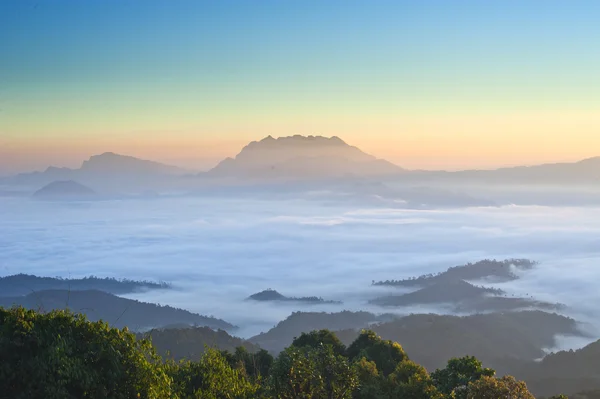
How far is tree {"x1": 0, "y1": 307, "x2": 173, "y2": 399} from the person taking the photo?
1833cm

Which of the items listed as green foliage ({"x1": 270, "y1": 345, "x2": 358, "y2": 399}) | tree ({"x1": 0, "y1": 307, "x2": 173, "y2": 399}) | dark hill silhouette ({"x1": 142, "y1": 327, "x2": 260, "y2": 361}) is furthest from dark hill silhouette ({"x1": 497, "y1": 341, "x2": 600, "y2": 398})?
tree ({"x1": 0, "y1": 307, "x2": 173, "y2": 399})

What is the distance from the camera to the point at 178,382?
26.0 m

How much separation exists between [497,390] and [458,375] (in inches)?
205

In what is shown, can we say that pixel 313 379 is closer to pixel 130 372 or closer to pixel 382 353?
pixel 130 372

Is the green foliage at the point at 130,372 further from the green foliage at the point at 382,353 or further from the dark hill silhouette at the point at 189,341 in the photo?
the dark hill silhouette at the point at 189,341

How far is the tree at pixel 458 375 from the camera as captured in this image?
96.0 ft

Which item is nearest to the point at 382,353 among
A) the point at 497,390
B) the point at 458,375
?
the point at 458,375

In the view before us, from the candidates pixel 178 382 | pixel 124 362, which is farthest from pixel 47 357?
pixel 178 382

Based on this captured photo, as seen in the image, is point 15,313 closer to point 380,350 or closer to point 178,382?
point 178,382

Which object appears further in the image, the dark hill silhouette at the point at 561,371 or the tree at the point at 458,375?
the dark hill silhouette at the point at 561,371

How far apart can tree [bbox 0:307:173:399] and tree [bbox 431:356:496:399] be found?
1529 centimetres

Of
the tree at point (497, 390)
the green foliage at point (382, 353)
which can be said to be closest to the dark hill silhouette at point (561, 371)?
the green foliage at point (382, 353)

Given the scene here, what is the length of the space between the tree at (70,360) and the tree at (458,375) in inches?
602

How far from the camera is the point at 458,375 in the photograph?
29.9 m
